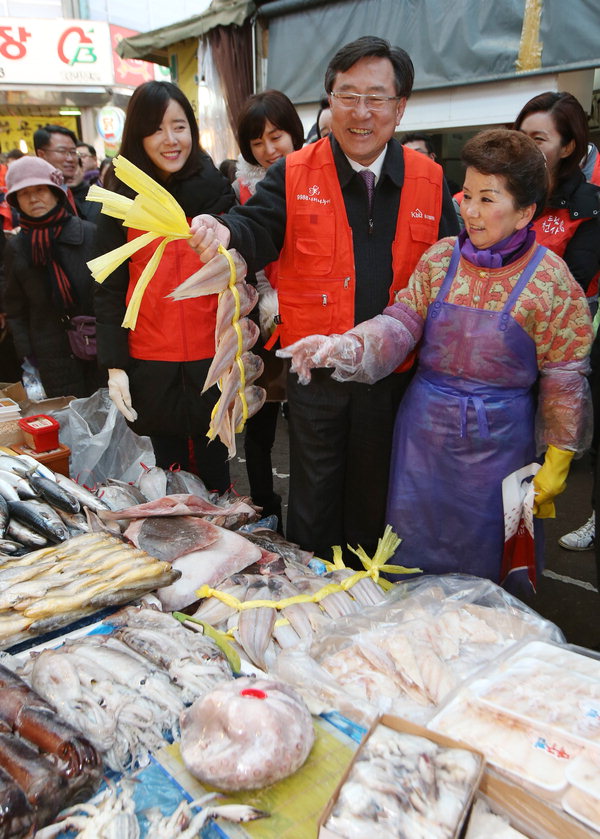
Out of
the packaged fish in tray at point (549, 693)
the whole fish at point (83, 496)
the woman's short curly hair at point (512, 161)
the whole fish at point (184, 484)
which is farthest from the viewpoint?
the whole fish at point (184, 484)

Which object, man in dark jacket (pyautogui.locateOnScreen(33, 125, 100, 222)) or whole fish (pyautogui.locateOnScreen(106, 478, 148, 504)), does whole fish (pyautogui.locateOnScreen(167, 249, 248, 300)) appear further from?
man in dark jacket (pyautogui.locateOnScreen(33, 125, 100, 222))

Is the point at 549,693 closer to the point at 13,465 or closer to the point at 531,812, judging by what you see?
the point at 531,812

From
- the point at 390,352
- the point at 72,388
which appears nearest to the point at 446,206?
the point at 390,352

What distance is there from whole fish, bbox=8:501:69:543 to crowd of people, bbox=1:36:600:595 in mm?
741

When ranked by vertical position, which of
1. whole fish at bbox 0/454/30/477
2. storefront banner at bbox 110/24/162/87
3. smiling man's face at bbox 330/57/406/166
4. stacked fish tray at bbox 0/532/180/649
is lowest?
stacked fish tray at bbox 0/532/180/649

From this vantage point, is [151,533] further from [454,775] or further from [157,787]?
[454,775]

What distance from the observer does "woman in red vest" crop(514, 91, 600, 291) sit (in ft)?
9.65

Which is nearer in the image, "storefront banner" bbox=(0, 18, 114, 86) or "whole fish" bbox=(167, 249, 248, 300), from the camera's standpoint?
"whole fish" bbox=(167, 249, 248, 300)

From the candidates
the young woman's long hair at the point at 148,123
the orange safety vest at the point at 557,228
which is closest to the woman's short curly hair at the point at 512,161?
the orange safety vest at the point at 557,228

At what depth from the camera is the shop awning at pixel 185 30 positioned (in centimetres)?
710

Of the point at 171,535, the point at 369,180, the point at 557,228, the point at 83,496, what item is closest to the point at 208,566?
the point at 171,535

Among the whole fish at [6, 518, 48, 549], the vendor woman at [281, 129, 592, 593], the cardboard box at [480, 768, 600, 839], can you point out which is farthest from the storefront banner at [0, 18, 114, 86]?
the cardboard box at [480, 768, 600, 839]

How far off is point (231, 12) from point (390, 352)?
661 cm

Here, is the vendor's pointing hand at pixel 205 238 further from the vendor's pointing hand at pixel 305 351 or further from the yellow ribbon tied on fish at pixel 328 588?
the yellow ribbon tied on fish at pixel 328 588
